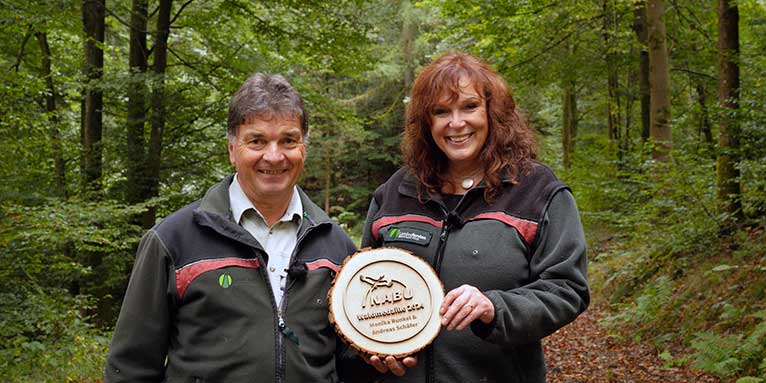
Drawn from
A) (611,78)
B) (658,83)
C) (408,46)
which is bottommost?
(658,83)

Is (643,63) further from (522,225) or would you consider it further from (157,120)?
(522,225)

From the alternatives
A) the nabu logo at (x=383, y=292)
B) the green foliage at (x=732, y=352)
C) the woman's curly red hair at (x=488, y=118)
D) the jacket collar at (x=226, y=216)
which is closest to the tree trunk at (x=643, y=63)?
the green foliage at (x=732, y=352)

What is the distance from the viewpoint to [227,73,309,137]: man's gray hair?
232 centimetres

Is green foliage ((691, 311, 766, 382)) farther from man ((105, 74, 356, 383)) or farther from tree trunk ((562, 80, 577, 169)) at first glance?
tree trunk ((562, 80, 577, 169))

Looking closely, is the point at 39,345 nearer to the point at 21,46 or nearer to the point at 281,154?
the point at 281,154

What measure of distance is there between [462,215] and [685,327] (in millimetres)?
5329

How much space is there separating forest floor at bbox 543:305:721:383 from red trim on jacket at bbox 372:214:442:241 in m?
4.10

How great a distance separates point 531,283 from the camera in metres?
2.24

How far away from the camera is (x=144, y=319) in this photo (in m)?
2.20

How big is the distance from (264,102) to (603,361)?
5.77 m

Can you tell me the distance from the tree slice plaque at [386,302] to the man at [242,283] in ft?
0.44

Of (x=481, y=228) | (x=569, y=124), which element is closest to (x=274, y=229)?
(x=481, y=228)

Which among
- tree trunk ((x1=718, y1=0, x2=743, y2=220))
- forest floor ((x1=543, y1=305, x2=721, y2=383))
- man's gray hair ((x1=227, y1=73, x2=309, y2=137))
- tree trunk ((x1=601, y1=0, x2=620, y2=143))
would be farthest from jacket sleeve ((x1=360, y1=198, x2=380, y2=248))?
tree trunk ((x1=601, y1=0, x2=620, y2=143))

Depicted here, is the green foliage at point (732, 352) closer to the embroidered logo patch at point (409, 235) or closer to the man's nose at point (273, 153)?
the embroidered logo patch at point (409, 235)
